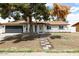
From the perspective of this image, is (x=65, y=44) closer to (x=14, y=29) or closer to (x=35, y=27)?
(x=35, y=27)

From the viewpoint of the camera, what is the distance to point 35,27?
162 feet

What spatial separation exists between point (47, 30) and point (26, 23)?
5.12 m

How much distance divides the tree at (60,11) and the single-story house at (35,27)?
190 inches

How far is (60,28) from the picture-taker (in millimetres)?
51656

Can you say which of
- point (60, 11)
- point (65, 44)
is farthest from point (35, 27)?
point (65, 44)

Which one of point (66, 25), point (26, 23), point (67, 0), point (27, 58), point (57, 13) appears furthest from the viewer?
point (57, 13)

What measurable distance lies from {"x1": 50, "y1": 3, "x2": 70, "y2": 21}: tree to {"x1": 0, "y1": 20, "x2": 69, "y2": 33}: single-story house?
482 centimetres

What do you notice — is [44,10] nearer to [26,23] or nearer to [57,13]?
[26,23]

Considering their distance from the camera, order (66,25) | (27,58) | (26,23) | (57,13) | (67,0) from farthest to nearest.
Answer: (57,13), (66,25), (26,23), (67,0), (27,58)

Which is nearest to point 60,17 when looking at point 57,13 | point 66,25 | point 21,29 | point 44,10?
point 57,13

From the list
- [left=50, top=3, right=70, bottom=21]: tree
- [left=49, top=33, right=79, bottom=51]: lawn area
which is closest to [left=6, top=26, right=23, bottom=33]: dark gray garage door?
[left=50, top=3, right=70, bottom=21]: tree

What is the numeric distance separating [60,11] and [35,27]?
40.6 feet

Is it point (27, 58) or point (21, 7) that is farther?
point (21, 7)

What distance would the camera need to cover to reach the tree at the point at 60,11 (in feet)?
184
